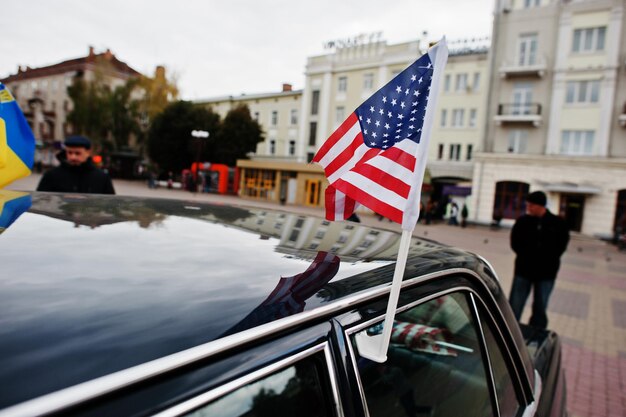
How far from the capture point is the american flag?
126 cm

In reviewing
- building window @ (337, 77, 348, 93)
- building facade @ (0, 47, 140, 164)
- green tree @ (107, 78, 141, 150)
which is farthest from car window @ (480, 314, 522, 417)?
building facade @ (0, 47, 140, 164)

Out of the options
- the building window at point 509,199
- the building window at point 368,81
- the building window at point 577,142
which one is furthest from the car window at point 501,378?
the building window at point 368,81

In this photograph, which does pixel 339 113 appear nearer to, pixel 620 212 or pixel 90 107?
pixel 620 212

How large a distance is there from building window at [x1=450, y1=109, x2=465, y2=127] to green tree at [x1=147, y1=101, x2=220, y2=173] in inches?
895

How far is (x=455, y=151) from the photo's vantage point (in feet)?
109

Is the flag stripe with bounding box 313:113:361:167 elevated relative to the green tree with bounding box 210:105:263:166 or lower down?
lower down

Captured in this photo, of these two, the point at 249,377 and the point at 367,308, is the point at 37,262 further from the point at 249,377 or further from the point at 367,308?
the point at 367,308

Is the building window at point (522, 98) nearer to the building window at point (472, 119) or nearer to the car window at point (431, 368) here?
the building window at point (472, 119)

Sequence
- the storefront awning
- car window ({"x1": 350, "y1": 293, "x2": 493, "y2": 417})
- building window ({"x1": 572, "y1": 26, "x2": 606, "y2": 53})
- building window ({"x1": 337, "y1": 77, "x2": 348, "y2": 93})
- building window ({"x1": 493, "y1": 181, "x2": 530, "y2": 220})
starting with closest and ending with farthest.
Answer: car window ({"x1": 350, "y1": 293, "x2": 493, "y2": 417})
the storefront awning
building window ({"x1": 572, "y1": 26, "x2": 606, "y2": 53})
building window ({"x1": 493, "y1": 181, "x2": 530, "y2": 220})
building window ({"x1": 337, "y1": 77, "x2": 348, "y2": 93})

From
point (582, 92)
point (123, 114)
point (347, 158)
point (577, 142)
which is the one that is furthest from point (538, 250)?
point (123, 114)

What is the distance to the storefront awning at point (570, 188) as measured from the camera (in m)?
25.5

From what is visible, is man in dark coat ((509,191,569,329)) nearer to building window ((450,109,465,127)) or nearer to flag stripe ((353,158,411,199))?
flag stripe ((353,158,411,199))

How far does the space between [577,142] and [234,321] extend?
31346 millimetres

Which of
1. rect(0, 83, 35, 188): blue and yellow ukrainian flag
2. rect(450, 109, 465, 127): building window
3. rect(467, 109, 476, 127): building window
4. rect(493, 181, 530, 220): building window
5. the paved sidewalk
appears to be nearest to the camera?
rect(0, 83, 35, 188): blue and yellow ukrainian flag
